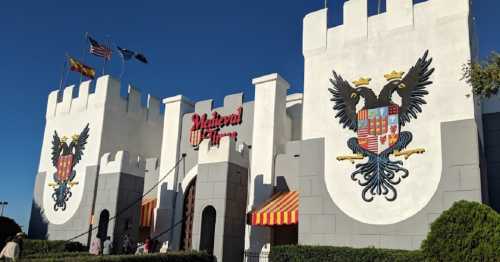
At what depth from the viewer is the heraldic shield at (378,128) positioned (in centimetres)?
1493

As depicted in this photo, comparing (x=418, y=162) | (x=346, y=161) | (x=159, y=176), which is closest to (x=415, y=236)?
(x=418, y=162)

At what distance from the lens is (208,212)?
18.3 metres

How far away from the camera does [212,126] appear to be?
22.2 m

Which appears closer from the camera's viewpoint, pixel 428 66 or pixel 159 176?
pixel 428 66

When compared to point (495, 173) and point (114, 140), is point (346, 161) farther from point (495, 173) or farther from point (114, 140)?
point (114, 140)

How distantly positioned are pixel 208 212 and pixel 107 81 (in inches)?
420

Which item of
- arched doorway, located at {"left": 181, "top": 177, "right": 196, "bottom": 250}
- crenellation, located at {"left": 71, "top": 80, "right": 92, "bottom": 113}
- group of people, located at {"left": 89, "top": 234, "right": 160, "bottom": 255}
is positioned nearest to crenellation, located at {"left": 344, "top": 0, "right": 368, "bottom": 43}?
arched doorway, located at {"left": 181, "top": 177, "right": 196, "bottom": 250}

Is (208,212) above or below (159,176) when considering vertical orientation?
below

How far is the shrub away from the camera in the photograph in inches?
902

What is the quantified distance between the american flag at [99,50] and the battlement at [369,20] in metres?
13.3

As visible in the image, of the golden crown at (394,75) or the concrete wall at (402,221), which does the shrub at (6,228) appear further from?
the golden crown at (394,75)

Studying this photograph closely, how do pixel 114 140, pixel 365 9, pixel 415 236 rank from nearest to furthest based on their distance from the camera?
pixel 415 236, pixel 365 9, pixel 114 140

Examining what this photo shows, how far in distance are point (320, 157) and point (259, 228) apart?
14.6ft

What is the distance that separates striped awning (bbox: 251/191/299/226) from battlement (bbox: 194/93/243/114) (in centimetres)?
558
